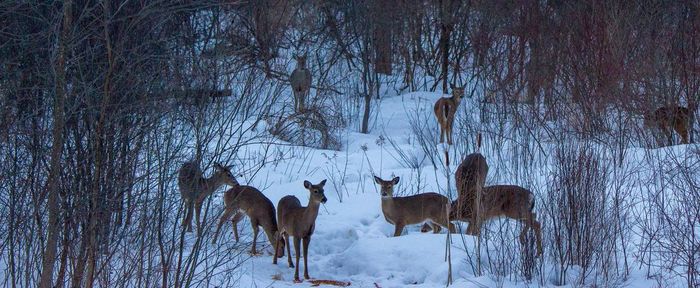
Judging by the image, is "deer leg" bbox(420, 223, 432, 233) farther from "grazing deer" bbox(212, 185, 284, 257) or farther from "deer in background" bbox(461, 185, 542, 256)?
"deer in background" bbox(461, 185, 542, 256)

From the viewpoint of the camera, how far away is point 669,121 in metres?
15.1

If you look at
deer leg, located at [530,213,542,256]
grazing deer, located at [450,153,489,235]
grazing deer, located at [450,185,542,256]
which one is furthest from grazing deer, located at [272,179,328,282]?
deer leg, located at [530,213,542,256]

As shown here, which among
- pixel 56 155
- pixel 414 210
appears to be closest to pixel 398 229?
pixel 414 210

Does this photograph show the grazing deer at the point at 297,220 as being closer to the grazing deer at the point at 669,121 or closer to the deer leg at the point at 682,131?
the grazing deer at the point at 669,121

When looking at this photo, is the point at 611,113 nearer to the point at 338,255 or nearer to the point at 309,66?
the point at 338,255

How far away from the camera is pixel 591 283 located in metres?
8.93

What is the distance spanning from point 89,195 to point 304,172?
23.5 feet

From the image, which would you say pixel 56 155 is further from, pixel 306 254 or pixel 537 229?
pixel 537 229

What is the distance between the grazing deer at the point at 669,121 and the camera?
1451 centimetres

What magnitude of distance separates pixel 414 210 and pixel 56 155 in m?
5.61

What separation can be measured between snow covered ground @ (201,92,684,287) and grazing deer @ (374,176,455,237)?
0.17 metres

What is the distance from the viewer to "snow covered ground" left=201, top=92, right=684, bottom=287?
383 inches

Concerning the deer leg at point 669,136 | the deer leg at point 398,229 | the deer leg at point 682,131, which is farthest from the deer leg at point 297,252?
the deer leg at point 682,131

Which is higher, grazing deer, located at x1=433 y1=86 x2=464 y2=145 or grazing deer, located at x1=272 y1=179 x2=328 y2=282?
grazing deer, located at x1=433 y1=86 x2=464 y2=145
